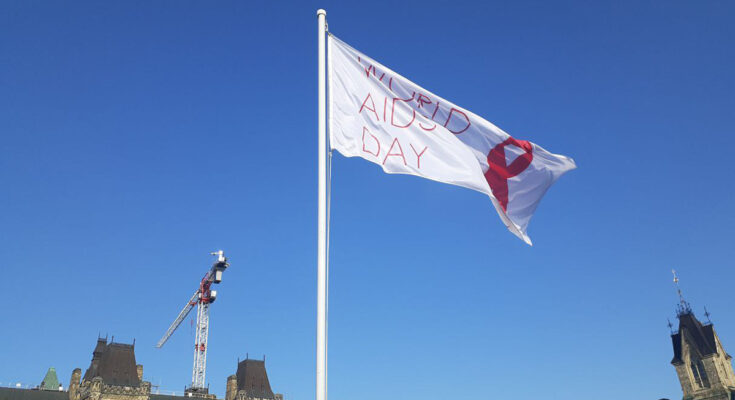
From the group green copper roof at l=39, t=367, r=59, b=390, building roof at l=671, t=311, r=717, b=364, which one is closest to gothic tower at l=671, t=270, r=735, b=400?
building roof at l=671, t=311, r=717, b=364

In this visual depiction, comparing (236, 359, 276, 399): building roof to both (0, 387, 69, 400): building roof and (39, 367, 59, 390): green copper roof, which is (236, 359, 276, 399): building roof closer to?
(0, 387, 69, 400): building roof

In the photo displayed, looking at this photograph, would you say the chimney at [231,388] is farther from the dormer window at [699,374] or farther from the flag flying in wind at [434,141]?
the flag flying in wind at [434,141]

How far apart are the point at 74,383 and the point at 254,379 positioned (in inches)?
1029

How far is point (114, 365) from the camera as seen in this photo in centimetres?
8244

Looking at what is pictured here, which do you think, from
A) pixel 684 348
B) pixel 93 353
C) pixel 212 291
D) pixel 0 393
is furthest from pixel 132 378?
pixel 684 348

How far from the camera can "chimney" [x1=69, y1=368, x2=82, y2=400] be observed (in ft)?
253

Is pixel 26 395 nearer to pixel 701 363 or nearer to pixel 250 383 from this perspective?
pixel 250 383

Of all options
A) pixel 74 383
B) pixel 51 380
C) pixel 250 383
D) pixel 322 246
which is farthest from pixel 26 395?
pixel 322 246

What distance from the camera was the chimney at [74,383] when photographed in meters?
77.2

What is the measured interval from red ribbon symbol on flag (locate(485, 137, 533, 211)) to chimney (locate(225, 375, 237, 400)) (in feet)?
273

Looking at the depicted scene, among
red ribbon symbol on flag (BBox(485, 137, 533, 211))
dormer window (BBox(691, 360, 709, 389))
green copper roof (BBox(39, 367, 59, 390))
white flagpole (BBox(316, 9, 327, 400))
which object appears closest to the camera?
white flagpole (BBox(316, 9, 327, 400))

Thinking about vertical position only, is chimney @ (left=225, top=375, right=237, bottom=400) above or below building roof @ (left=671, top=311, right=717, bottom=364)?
below

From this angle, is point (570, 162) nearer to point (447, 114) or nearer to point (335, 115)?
point (447, 114)

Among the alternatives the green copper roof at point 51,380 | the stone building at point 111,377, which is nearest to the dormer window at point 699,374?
the stone building at point 111,377
